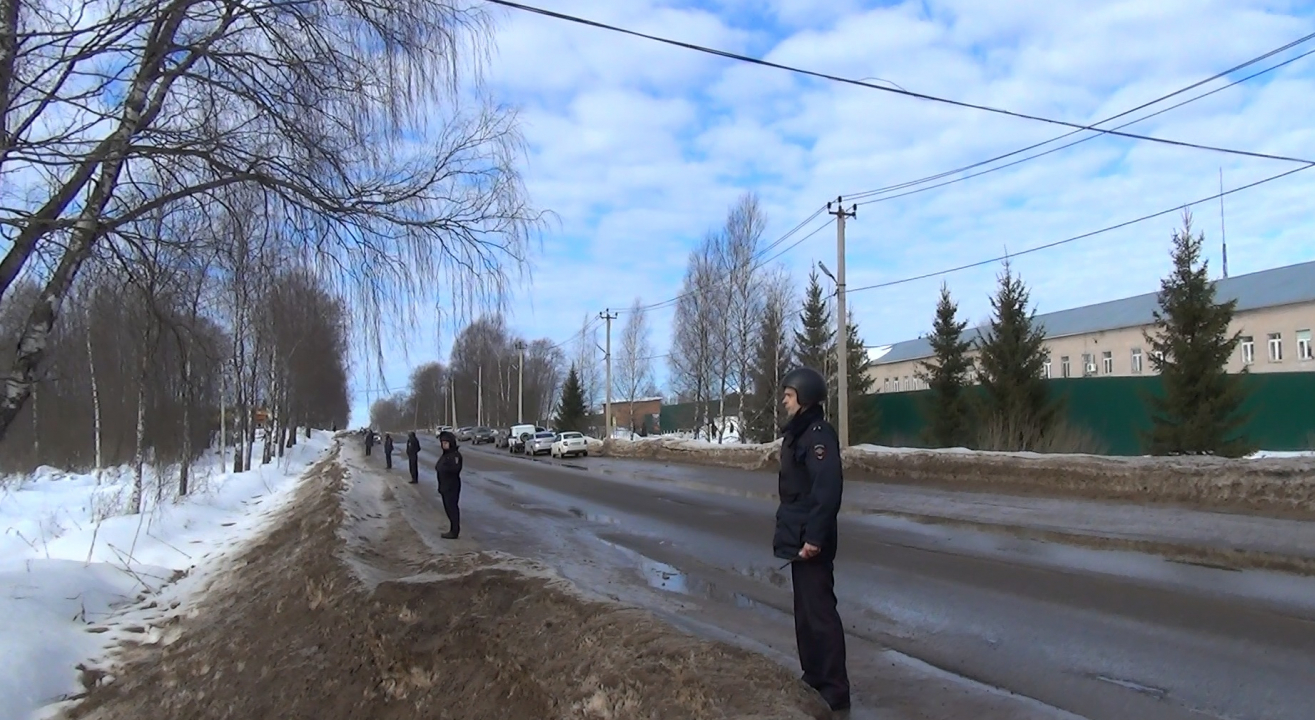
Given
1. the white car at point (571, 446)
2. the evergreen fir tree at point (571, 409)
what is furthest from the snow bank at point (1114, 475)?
the evergreen fir tree at point (571, 409)

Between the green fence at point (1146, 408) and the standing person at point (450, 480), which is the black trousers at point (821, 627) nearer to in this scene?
the standing person at point (450, 480)

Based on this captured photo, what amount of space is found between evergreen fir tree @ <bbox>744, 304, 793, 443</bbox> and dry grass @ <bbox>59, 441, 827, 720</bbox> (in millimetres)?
36651

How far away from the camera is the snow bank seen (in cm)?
1448

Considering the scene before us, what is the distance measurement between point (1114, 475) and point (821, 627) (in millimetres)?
14837

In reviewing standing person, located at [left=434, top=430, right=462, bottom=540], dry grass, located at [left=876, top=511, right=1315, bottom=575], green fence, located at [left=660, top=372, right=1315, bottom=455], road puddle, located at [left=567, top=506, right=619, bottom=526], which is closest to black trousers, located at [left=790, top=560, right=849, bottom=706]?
dry grass, located at [left=876, top=511, right=1315, bottom=575]

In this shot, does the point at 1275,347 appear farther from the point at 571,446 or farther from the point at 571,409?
the point at 571,409

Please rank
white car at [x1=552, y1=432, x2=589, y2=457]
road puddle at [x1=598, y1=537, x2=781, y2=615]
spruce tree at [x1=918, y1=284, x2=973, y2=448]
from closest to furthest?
1. road puddle at [x1=598, y1=537, x2=781, y2=615]
2. spruce tree at [x1=918, y1=284, x2=973, y2=448]
3. white car at [x1=552, y1=432, x2=589, y2=457]

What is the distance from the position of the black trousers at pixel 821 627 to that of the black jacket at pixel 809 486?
0.12 metres

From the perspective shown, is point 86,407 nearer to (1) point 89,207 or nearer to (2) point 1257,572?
(1) point 89,207

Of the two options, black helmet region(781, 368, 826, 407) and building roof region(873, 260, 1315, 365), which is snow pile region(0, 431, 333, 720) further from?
building roof region(873, 260, 1315, 365)

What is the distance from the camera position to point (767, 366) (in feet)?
152

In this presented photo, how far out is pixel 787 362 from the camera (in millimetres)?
46062

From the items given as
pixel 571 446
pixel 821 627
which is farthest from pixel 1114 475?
pixel 571 446

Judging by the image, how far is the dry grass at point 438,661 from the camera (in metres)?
4.90
